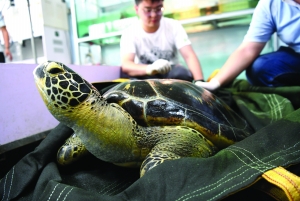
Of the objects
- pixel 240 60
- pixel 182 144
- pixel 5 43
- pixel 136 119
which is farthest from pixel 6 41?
pixel 240 60

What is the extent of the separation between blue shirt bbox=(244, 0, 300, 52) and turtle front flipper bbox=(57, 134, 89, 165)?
859 mm

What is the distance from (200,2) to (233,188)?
60.7 inches

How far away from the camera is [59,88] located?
1.33ft

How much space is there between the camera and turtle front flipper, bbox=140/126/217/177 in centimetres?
45

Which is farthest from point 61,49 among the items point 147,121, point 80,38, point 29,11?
point 147,121

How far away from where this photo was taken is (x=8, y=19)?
70 centimetres

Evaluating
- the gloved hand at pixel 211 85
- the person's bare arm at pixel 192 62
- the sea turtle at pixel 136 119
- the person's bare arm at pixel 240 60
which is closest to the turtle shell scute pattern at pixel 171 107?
the sea turtle at pixel 136 119

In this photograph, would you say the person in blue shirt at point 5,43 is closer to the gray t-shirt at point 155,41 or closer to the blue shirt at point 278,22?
the gray t-shirt at point 155,41

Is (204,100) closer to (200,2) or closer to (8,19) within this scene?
(8,19)

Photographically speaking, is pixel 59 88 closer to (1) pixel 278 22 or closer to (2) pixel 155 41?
(1) pixel 278 22

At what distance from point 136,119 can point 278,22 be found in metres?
0.77

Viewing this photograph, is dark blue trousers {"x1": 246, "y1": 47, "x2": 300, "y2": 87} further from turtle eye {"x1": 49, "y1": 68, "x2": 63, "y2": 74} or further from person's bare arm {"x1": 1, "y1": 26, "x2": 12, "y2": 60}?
A: person's bare arm {"x1": 1, "y1": 26, "x2": 12, "y2": 60}

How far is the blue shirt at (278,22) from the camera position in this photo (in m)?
0.84

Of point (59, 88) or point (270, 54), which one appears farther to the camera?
point (270, 54)
